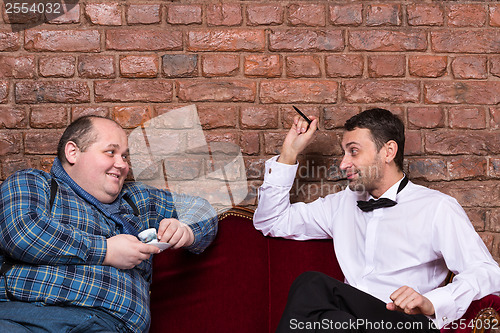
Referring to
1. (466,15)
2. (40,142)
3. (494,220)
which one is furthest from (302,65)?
(40,142)

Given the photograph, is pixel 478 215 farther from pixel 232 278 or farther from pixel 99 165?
pixel 99 165

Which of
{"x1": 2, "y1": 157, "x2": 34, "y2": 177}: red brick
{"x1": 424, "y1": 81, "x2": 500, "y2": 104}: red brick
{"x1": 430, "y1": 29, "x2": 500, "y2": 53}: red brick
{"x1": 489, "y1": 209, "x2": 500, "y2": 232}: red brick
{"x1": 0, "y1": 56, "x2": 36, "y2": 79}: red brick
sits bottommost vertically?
{"x1": 489, "y1": 209, "x2": 500, "y2": 232}: red brick

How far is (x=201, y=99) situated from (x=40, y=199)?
2.82ft

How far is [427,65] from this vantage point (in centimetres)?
226

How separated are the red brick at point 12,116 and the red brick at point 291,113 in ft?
3.76

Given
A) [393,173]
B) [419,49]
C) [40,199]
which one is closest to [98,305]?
[40,199]

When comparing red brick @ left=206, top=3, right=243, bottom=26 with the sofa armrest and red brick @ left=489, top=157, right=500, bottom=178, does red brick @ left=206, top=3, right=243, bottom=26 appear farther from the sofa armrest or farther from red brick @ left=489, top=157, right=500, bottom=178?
the sofa armrest

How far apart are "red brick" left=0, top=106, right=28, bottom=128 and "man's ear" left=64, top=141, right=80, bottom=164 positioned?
56cm

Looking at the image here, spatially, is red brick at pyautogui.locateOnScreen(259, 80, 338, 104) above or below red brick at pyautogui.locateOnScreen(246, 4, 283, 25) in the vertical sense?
below

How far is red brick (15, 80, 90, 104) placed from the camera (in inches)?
87.4

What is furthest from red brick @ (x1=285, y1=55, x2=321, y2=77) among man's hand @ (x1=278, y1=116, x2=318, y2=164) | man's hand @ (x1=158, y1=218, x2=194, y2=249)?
man's hand @ (x1=158, y1=218, x2=194, y2=249)
